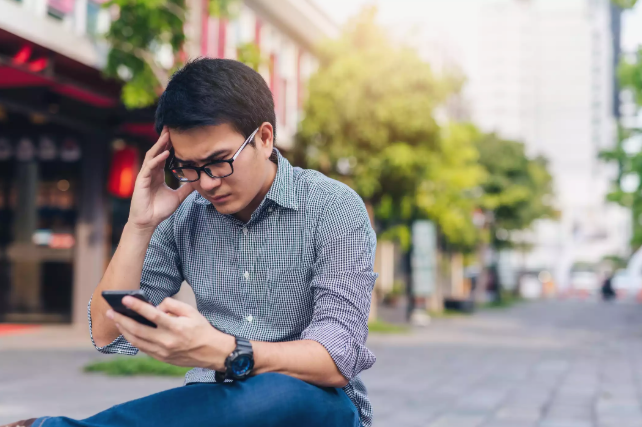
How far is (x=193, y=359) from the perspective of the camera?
6.06 ft

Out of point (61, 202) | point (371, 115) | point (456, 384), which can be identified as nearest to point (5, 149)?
point (61, 202)

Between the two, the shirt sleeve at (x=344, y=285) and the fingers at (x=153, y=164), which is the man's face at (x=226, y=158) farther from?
the shirt sleeve at (x=344, y=285)

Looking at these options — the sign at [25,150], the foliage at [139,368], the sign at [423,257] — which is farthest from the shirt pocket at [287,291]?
the sign at [423,257]

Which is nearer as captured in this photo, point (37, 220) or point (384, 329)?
point (37, 220)

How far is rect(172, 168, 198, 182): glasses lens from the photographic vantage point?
2246 millimetres

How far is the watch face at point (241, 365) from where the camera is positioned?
1878 mm

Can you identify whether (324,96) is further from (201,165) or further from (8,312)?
(201,165)

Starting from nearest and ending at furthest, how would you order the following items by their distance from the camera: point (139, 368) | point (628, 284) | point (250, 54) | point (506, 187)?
point (139, 368) → point (250, 54) → point (506, 187) → point (628, 284)

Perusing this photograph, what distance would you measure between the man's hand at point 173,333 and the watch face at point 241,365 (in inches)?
1.9

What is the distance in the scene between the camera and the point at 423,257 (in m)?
19.0

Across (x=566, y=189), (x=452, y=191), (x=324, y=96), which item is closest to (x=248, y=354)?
(x=324, y=96)

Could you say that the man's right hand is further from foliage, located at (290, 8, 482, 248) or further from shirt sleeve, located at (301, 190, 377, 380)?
foliage, located at (290, 8, 482, 248)

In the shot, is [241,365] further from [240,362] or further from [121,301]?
[121,301]

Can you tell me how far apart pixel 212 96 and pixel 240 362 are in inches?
26.7
